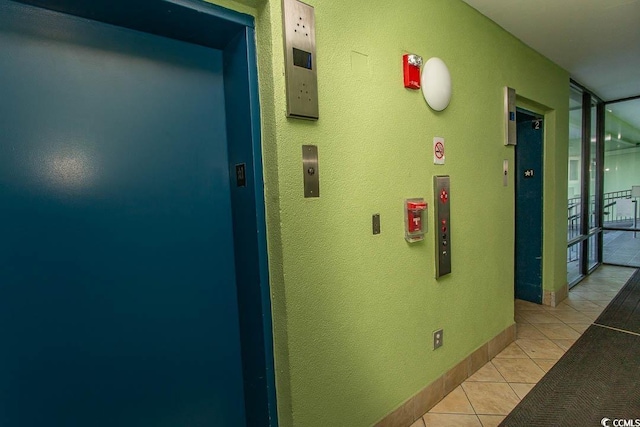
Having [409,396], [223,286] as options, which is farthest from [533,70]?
[223,286]

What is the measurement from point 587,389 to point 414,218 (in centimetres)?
167

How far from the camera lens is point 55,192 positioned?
1109 mm

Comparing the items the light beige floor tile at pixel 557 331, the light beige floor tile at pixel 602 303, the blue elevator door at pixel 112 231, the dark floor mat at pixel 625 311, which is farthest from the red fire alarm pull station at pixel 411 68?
the light beige floor tile at pixel 602 303

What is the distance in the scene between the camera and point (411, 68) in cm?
171

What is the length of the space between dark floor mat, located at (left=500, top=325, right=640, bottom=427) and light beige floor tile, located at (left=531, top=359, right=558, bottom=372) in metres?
0.04

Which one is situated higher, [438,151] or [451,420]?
Result: [438,151]

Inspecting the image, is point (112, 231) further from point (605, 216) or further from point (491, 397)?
→ point (605, 216)

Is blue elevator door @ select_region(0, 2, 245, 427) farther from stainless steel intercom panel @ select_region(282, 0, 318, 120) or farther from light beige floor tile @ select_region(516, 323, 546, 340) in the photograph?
light beige floor tile @ select_region(516, 323, 546, 340)

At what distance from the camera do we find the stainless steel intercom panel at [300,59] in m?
1.27

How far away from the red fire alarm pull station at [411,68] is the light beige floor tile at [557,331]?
2.60 metres

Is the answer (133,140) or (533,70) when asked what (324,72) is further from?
(533,70)

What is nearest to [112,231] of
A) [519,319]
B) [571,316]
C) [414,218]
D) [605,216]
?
[414,218]

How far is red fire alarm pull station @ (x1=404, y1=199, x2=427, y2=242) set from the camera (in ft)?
5.71

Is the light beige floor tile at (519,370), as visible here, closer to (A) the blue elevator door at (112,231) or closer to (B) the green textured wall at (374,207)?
(B) the green textured wall at (374,207)
